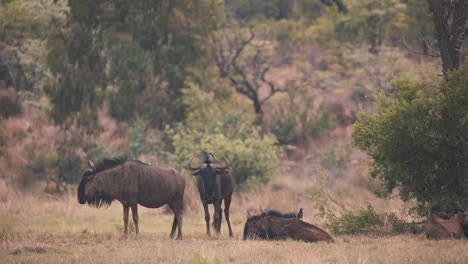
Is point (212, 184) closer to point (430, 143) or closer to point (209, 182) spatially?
point (209, 182)

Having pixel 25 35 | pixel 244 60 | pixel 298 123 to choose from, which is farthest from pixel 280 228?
pixel 244 60

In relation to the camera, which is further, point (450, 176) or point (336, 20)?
point (336, 20)

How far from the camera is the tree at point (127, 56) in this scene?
109 feet

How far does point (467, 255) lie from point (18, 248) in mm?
7555

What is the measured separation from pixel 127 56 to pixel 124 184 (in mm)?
19610

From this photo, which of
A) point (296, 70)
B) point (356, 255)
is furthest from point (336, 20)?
point (356, 255)

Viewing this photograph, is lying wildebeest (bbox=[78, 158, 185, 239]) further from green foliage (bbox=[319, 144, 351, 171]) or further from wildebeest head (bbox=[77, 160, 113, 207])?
green foliage (bbox=[319, 144, 351, 171])

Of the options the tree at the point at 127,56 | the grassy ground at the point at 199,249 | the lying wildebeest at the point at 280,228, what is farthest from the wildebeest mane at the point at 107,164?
the tree at the point at 127,56

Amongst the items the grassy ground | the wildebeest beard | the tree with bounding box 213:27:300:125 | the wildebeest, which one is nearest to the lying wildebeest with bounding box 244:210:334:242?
the grassy ground

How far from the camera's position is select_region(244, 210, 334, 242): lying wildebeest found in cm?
1471

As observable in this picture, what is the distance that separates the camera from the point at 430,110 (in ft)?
52.3

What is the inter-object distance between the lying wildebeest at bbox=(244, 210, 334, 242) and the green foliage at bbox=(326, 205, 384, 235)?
1904 millimetres

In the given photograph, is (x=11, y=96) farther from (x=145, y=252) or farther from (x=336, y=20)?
(x=145, y=252)

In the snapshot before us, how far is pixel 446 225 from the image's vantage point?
1472cm
